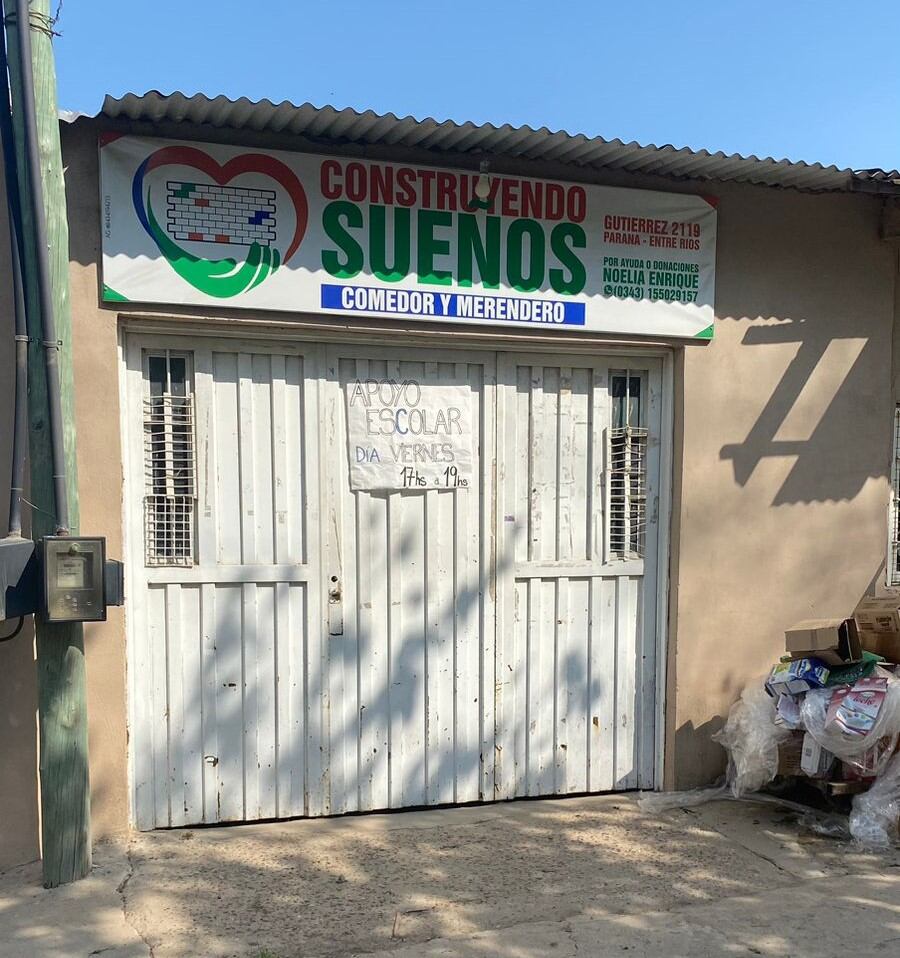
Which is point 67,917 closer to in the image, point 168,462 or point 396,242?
point 168,462

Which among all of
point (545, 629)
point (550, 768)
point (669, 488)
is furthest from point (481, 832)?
point (669, 488)

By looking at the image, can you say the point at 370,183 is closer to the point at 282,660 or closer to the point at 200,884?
the point at 282,660

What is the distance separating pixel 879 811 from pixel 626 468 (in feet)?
6.53

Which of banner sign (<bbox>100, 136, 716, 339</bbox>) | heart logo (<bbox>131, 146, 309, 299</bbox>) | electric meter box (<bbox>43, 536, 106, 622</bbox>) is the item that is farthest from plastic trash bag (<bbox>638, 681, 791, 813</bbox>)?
heart logo (<bbox>131, 146, 309, 299</bbox>)

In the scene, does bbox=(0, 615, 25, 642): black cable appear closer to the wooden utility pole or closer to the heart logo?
the wooden utility pole

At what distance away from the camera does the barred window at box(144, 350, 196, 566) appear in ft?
12.0

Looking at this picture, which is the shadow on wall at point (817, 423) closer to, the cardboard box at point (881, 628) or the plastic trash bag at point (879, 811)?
the cardboard box at point (881, 628)

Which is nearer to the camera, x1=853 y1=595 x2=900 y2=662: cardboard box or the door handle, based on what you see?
the door handle

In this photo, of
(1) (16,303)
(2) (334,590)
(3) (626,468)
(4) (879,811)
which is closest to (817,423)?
(3) (626,468)

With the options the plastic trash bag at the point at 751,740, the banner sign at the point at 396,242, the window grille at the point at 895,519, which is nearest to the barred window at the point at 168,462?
the banner sign at the point at 396,242

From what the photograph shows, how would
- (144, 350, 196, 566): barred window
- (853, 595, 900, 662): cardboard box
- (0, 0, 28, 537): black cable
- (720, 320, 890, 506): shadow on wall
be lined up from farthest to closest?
1. (720, 320, 890, 506): shadow on wall
2. (853, 595, 900, 662): cardboard box
3. (144, 350, 196, 566): barred window
4. (0, 0, 28, 537): black cable

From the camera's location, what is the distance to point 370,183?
371 centimetres

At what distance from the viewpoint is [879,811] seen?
372 centimetres

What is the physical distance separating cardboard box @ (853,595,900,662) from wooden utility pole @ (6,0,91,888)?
3.79 meters
